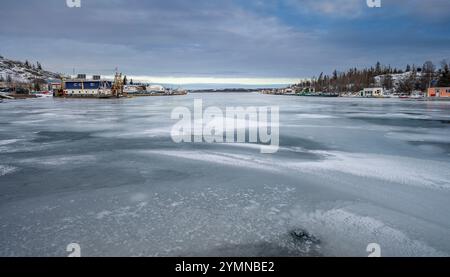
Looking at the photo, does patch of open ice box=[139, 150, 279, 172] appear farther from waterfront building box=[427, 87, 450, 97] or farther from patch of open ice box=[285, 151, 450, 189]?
waterfront building box=[427, 87, 450, 97]

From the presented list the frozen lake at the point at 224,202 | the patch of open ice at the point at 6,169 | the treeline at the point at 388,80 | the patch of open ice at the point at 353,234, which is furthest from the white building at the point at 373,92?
the patch of open ice at the point at 6,169

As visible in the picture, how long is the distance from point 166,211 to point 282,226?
1.52 metres

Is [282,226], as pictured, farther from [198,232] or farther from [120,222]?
[120,222]

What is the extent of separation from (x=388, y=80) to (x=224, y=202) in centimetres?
11721

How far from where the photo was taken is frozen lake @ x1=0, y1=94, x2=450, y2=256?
3.54 meters

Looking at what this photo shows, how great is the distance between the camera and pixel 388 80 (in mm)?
107812

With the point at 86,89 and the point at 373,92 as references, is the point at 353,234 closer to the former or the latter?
the point at 86,89

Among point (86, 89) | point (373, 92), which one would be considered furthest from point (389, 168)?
point (373, 92)

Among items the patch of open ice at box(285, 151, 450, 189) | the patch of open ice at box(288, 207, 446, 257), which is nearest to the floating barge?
the patch of open ice at box(285, 151, 450, 189)

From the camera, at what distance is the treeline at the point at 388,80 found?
82.1 meters

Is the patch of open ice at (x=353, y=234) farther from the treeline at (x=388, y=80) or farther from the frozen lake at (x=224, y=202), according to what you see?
the treeline at (x=388, y=80)

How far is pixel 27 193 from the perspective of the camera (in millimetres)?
5156

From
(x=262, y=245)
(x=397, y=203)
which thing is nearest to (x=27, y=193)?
(x=262, y=245)

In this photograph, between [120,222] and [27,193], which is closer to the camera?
[120,222]
